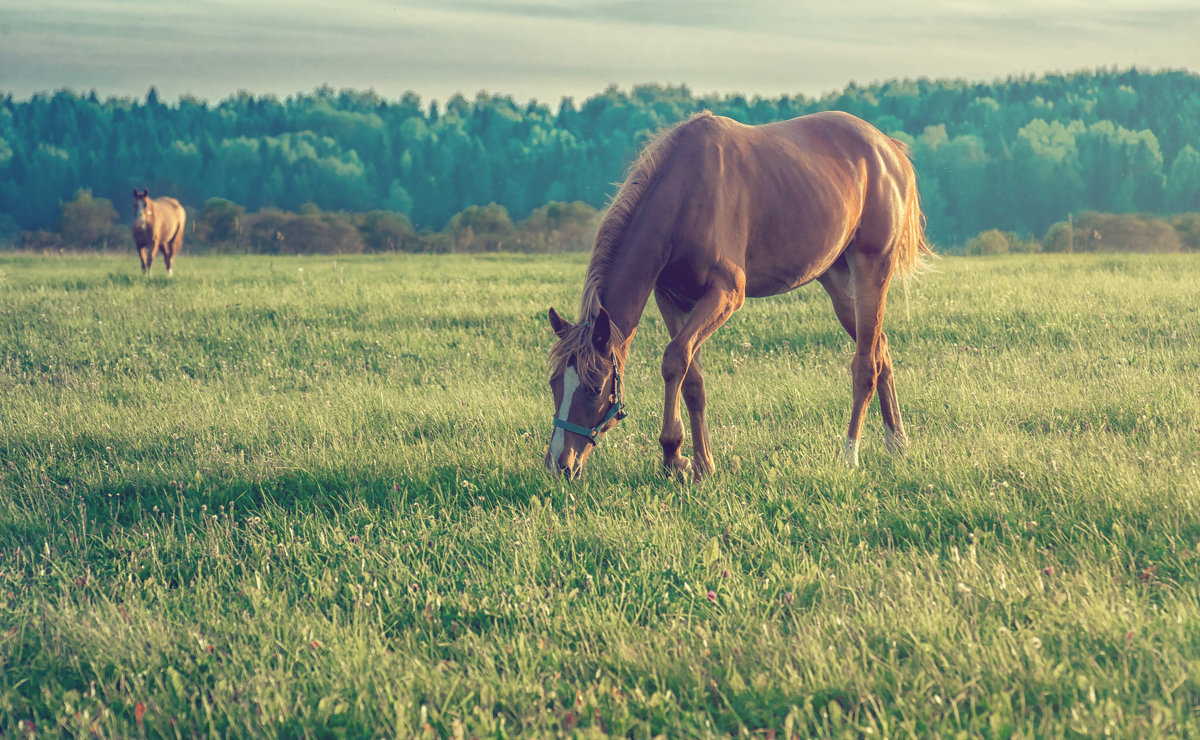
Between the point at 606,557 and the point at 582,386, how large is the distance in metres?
1.07

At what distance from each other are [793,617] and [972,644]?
0.67 m

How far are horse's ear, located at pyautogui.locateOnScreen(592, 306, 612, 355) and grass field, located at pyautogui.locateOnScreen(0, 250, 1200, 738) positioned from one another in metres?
0.90

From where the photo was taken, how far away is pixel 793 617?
11.0 ft

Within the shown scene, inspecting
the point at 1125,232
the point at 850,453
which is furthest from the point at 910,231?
the point at 1125,232

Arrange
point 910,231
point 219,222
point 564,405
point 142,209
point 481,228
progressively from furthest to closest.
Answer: point 481,228 < point 219,222 < point 142,209 < point 910,231 < point 564,405

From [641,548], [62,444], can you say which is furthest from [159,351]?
[641,548]

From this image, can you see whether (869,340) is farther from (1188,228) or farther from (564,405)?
(1188,228)

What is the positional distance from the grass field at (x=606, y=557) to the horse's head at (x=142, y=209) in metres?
14.0

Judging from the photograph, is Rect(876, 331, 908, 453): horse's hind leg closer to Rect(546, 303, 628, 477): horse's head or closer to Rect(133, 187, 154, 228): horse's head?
Rect(546, 303, 628, 477): horse's head

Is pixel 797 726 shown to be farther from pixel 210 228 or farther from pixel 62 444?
pixel 210 228

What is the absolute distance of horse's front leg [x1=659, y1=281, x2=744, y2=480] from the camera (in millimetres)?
5180

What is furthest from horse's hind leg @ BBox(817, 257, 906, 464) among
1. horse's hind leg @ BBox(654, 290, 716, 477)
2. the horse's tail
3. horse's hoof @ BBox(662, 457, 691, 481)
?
horse's hoof @ BBox(662, 457, 691, 481)

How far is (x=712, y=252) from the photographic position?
5.27 metres

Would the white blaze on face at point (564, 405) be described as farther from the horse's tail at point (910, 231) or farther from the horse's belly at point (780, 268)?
the horse's tail at point (910, 231)
